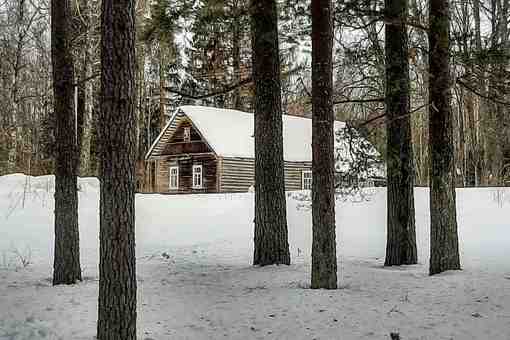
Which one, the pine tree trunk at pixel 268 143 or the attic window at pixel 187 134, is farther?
the attic window at pixel 187 134

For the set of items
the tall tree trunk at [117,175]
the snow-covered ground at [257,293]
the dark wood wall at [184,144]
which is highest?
the dark wood wall at [184,144]

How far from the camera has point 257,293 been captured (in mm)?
7445

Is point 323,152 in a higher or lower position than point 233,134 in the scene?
lower

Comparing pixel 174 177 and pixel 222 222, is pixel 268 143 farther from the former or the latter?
pixel 174 177

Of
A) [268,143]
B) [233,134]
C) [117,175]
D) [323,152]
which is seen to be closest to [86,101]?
[233,134]

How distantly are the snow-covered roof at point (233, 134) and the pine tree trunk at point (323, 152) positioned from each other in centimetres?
2021

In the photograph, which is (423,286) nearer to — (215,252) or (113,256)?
(113,256)

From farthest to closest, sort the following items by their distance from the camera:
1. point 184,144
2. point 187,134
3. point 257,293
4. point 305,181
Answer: point 184,144, point 187,134, point 305,181, point 257,293

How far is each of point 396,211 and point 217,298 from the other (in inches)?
159

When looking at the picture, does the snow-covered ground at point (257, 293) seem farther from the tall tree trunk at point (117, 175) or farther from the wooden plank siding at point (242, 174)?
the wooden plank siding at point (242, 174)

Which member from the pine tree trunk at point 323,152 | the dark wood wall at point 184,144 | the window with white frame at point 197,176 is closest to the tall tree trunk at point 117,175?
the pine tree trunk at point 323,152

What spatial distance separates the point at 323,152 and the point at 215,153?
20438 millimetres

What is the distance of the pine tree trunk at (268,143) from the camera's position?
9.48 metres

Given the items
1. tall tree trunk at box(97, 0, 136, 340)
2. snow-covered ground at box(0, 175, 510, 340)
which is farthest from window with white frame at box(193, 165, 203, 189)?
tall tree trunk at box(97, 0, 136, 340)
